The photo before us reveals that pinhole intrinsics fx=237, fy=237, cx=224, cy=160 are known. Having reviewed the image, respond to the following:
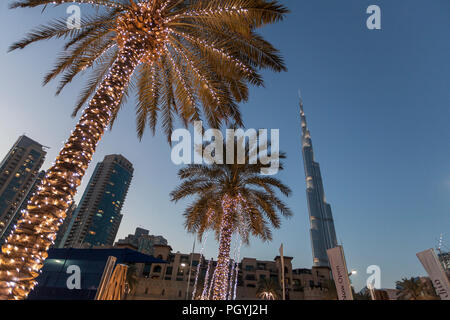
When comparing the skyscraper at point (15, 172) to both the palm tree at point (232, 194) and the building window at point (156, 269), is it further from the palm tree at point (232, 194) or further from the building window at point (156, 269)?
the palm tree at point (232, 194)

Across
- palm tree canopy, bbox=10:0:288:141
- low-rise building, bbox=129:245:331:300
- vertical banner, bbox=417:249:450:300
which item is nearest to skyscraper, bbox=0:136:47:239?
low-rise building, bbox=129:245:331:300

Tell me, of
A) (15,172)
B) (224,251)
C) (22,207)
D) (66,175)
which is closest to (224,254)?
(224,251)

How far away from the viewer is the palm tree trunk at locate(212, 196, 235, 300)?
11.1m

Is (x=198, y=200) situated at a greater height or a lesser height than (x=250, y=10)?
lesser

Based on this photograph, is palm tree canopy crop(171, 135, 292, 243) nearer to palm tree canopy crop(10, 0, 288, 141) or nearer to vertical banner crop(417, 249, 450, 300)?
palm tree canopy crop(10, 0, 288, 141)

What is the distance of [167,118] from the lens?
31.7ft

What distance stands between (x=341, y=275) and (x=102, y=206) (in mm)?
160542

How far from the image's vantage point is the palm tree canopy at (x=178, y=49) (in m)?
6.47

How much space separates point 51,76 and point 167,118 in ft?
13.3

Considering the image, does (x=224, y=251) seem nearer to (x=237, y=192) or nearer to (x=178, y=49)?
(x=237, y=192)

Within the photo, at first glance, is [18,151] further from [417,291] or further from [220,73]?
[417,291]

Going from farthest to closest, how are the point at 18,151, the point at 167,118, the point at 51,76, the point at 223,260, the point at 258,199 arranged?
the point at 18,151, the point at 258,199, the point at 223,260, the point at 167,118, the point at 51,76

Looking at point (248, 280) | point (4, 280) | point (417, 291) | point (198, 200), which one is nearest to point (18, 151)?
point (248, 280)

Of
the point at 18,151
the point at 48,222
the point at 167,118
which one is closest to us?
the point at 48,222
